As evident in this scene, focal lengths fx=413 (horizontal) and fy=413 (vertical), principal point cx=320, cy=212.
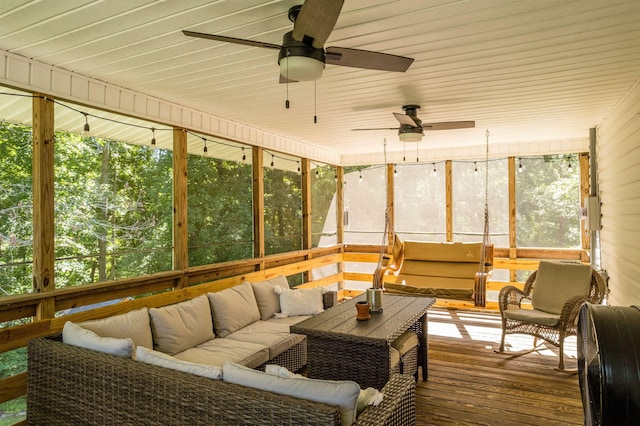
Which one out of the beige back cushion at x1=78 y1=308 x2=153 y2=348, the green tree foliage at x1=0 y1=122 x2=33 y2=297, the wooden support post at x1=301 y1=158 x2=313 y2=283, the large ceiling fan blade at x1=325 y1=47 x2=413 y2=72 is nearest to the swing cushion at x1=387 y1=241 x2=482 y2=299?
the wooden support post at x1=301 y1=158 x2=313 y2=283

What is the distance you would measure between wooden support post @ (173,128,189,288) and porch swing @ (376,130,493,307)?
276 cm

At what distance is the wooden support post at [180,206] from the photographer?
420cm

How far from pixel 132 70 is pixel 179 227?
1.60 metres

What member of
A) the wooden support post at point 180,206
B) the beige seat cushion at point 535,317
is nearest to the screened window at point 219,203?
the wooden support post at point 180,206

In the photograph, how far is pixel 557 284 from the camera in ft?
15.6

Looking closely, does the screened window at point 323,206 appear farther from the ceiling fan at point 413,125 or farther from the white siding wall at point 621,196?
the white siding wall at point 621,196

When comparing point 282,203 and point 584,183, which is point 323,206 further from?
point 584,183

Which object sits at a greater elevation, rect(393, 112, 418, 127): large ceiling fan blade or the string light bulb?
rect(393, 112, 418, 127): large ceiling fan blade

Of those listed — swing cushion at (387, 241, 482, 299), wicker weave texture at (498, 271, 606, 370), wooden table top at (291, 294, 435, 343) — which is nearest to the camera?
wooden table top at (291, 294, 435, 343)

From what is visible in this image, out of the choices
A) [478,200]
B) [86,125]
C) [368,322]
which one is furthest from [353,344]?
[478,200]

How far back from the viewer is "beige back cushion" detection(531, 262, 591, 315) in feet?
15.0

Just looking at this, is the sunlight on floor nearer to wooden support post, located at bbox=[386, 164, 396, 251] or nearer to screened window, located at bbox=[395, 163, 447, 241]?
screened window, located at bbox=[395, 163, 447, 241]

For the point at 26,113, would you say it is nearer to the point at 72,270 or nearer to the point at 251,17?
the point at 72,270

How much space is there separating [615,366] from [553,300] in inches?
129
